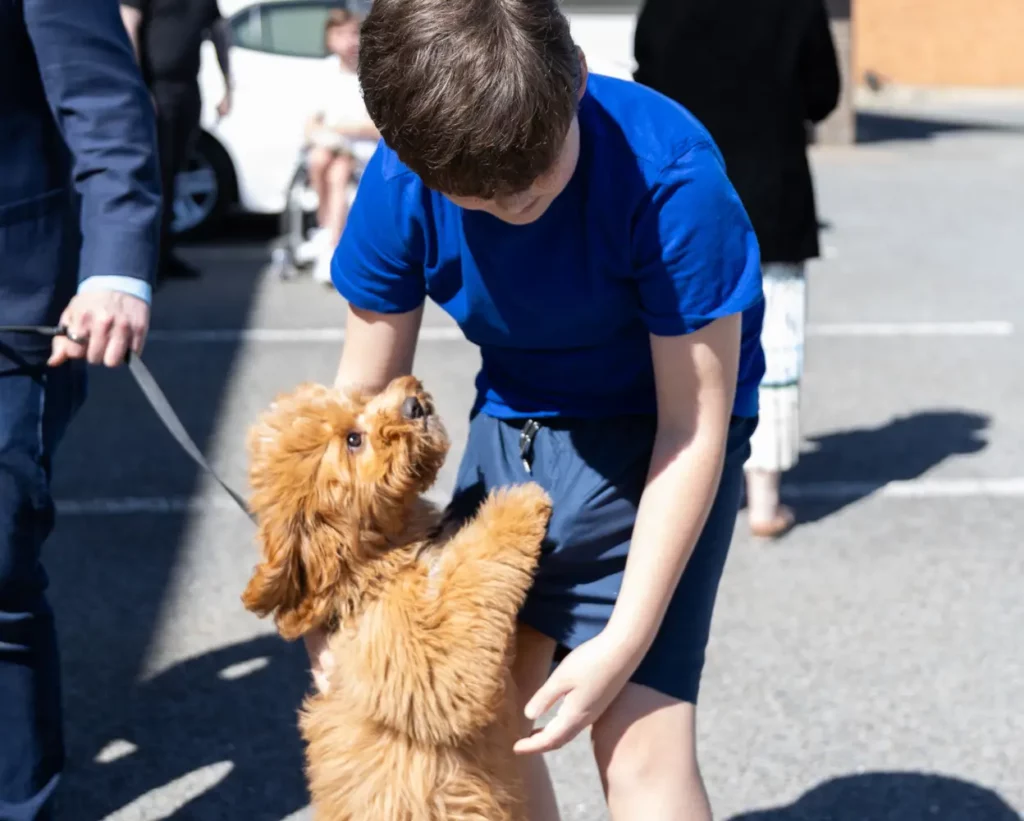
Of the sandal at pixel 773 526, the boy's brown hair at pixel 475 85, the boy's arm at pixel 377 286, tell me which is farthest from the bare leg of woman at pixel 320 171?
the boy's brown hair at pixel 475 85

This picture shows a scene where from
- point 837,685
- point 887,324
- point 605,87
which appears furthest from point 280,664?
point 887,324

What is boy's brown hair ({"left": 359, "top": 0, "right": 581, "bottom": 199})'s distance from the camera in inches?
68.7

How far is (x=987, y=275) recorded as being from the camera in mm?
9906

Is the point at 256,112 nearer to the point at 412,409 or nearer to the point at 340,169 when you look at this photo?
the point at 340,169

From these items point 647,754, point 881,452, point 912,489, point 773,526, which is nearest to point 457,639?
point 647,754

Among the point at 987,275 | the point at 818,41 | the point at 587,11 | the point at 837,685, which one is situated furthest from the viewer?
the point at 587,11

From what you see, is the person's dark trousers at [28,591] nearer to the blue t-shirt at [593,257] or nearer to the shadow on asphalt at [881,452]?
the blue t-shirt at [593,257]

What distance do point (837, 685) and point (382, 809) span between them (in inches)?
80.9

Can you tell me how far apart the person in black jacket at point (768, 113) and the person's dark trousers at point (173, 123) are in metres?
4.45

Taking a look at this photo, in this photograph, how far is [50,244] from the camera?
2822mm

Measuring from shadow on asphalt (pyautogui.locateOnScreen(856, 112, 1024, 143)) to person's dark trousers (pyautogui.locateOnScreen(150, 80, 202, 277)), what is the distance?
43.4ft

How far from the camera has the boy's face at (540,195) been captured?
6.13 ft

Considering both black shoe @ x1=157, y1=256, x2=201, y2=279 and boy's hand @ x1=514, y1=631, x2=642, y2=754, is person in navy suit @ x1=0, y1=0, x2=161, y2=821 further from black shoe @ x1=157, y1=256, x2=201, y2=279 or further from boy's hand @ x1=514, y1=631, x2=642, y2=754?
black shoe @ x1=157, y1=256, x2=201, y2=279

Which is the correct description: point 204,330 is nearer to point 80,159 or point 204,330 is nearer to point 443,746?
point 80,159
